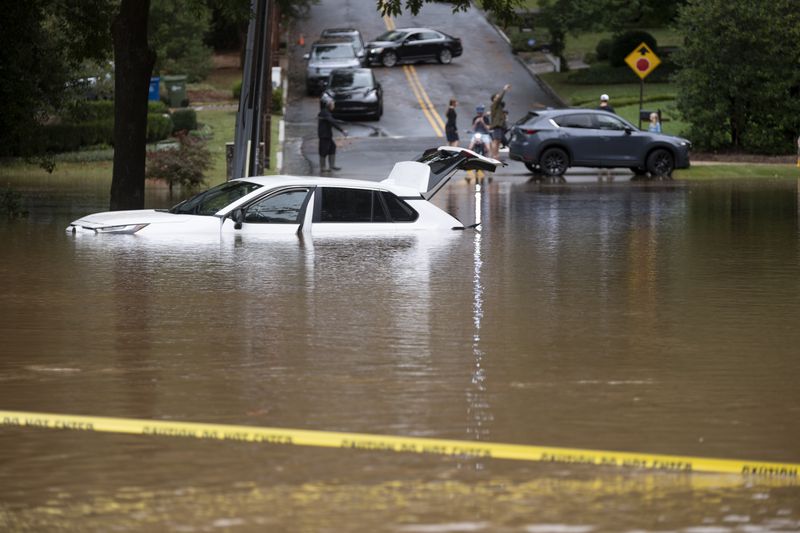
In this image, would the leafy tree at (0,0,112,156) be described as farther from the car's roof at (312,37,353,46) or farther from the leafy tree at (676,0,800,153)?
the car's roof at (312,37,353,46)

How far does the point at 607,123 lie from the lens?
3591cm

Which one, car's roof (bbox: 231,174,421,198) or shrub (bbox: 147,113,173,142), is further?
shrub (bbox: 147,113,173,142)

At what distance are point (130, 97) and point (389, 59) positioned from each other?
35.8 meters

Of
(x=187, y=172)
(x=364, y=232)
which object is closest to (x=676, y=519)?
(x=364, y=232)

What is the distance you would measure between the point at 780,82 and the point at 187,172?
1873cm

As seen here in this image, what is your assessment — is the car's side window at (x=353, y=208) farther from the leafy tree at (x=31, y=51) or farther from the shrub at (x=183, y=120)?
the shrub at (x=183, y=120)

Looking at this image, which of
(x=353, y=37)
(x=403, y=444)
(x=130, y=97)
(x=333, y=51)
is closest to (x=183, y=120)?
(x=333, y=51)

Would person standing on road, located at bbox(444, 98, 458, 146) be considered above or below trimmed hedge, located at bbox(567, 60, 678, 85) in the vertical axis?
below

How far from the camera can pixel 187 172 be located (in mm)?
30766

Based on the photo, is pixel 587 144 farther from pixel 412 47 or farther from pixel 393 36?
pixel 393 36

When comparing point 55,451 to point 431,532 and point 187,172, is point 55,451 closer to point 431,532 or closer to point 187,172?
point 431,532

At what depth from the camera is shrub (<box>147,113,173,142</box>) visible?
40.6m

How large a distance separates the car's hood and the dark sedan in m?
17.9

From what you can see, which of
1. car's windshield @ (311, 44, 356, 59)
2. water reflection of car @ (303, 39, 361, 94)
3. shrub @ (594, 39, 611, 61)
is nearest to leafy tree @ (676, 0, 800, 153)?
water reflection of car @ (303, 39, 361, 94)
